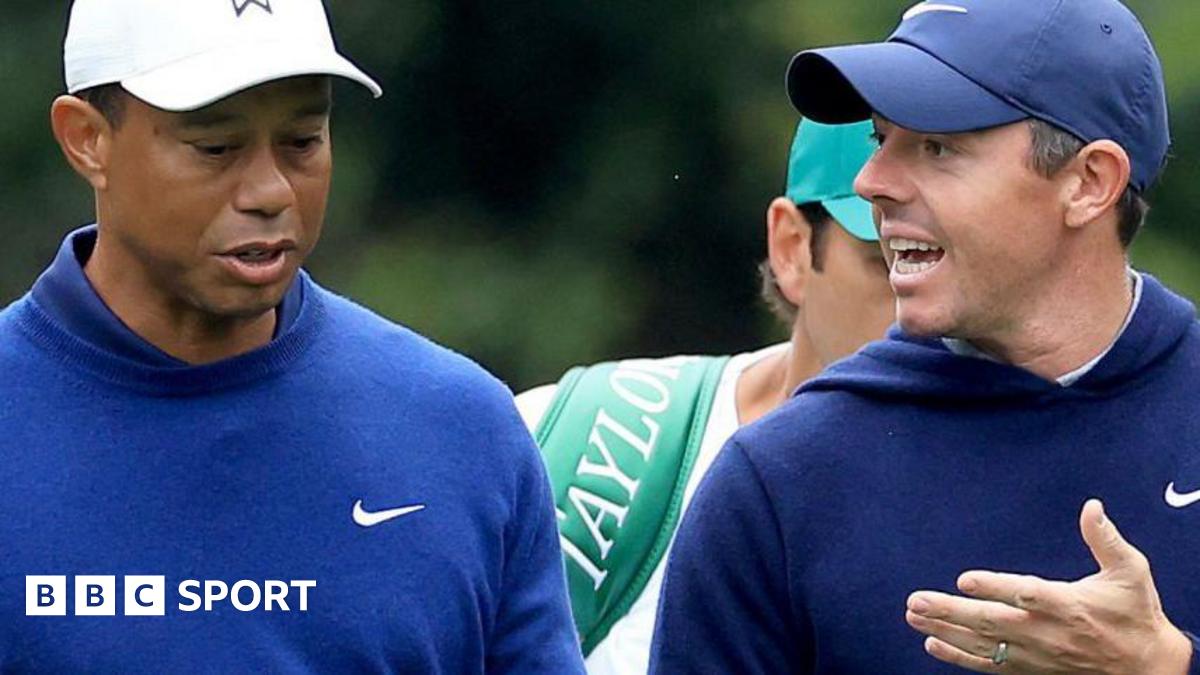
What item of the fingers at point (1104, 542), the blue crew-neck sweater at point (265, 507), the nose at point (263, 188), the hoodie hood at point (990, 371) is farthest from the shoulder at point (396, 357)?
the fingers at point (1104, 542)

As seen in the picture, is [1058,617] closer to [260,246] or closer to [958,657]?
[958,657]

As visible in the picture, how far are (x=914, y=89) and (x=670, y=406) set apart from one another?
136 cm

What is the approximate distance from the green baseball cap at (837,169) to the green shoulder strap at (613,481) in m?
0.41

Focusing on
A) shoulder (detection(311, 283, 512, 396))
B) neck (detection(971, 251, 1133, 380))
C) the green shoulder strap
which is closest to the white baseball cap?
shoulder (detection(311, 283, 512, 396))

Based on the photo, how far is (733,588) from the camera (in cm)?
437

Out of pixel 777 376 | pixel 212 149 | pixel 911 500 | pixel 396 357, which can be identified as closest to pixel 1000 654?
pixel 911 500

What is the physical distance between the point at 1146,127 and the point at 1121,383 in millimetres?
322

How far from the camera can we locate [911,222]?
4.38 m

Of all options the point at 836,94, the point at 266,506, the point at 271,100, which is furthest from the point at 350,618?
the point at 836,94

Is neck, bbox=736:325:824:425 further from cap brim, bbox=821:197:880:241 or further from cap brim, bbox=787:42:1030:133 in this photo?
cap brim, bbox=787:42:1030:133

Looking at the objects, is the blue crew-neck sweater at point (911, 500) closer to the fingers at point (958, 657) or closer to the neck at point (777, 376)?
the fingers at point (958, 657)

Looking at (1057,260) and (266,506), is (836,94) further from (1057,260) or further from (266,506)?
(266,506)

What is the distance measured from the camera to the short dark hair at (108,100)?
4.28 metres

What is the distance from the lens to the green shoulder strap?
5.46 meters
